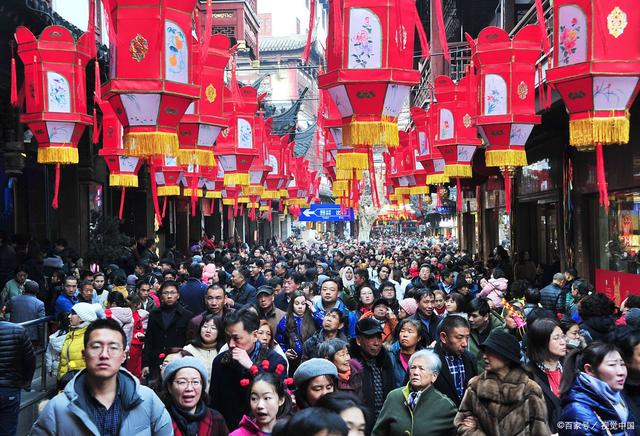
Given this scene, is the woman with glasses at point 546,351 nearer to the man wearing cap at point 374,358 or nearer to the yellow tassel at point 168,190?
the man wearing cap at point 374,358

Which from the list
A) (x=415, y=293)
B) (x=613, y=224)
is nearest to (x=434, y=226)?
(x=613, y=224)

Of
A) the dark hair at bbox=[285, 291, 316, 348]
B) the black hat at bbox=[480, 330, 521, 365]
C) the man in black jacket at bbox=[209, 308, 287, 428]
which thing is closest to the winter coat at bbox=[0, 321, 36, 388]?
the man in black jacket at bbox=[209, 308, 287, 428]

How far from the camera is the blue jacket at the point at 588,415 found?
446 cm

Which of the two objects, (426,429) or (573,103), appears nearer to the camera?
(426,429)

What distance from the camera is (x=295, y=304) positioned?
8.86m

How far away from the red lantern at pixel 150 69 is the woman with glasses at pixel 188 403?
16.5 feet

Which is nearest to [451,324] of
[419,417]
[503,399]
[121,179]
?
[419,417]

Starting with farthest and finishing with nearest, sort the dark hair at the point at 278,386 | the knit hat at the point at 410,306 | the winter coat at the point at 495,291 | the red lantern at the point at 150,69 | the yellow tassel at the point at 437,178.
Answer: the yellow tassel at the point at 437,178 → the winter coat at the point at 495,291 → the knit hat at the point at 410,306 → the red lantern at the point at 150,69 → the dark hair at the point at 278,386

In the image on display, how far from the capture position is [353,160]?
1138cm

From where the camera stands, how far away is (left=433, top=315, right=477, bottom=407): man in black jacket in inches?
242

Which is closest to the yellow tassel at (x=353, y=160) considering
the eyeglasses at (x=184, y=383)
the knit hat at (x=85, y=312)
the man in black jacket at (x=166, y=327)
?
the man in black jacket at (x=166, y=327)

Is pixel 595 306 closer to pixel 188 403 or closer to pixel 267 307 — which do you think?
pixel 267 307

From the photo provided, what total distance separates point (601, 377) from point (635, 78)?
4600 mm

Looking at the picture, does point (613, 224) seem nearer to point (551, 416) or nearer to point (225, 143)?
point (225, 143)
